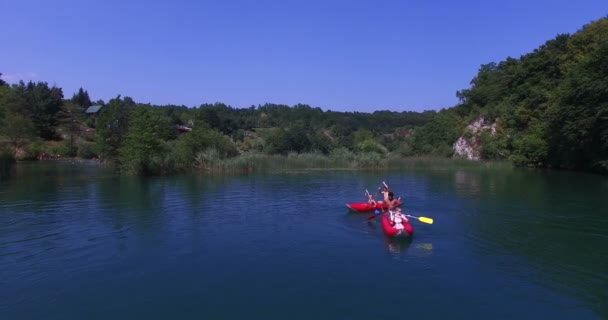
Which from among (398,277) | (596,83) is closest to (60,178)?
(398,277)

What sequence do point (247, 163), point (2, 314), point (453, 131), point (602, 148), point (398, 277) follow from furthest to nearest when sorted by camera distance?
point (453, 131) < point (247, 163) < point (602, 148) < point (398, 277) < point (2, 314)

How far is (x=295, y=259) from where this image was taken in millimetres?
14469

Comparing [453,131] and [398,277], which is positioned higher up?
[453,131]

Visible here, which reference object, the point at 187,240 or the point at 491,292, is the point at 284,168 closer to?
the point at 187,240

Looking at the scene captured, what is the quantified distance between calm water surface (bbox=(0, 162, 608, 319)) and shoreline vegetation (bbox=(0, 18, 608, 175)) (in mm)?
17596

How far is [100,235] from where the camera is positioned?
17438 millimetres

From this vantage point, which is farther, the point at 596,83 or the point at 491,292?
the point at 596,83

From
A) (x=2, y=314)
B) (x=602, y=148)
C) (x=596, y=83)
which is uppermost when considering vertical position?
(x=596, y=83)

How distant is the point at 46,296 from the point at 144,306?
2.64 meters

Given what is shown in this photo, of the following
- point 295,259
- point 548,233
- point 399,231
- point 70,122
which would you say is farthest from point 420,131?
point 295,259

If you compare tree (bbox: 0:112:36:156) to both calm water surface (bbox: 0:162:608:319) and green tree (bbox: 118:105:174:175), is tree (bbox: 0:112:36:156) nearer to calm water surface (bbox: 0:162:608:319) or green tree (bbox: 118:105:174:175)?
green tree (bbox: 118:105:174:175)

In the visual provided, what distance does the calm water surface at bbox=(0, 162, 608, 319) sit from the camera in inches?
422

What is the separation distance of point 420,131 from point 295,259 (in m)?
78.8

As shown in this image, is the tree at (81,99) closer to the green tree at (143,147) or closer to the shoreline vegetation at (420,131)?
the shoreline vegetation at (420,131)
